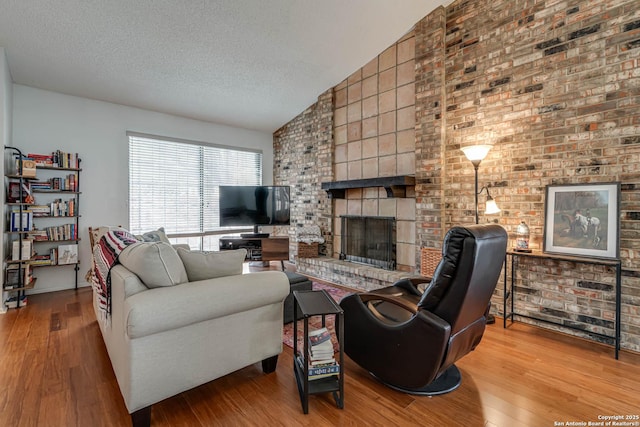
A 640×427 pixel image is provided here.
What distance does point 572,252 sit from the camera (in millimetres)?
2805

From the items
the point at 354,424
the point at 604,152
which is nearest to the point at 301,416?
the point at 354,424

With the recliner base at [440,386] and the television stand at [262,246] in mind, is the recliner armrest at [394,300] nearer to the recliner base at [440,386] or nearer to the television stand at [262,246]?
the recliner base at [440,386]

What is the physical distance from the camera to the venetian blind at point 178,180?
16.4 feet

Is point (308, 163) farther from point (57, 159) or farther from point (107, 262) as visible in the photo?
point (107, 262)

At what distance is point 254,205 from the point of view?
5746 mm

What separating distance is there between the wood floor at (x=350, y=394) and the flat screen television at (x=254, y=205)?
10.4ft

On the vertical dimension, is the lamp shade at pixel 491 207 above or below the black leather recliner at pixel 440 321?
above

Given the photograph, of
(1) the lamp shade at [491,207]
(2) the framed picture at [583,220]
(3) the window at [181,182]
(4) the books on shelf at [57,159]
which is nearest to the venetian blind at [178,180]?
(3) the window at [181,182]

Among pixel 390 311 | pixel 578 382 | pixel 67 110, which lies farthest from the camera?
pixel 67 110

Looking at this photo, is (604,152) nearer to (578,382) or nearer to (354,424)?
(578,382)

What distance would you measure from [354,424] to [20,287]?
4.20m

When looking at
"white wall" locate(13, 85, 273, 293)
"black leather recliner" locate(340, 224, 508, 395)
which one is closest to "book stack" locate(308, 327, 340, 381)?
"black leather recliner" locate(340, 224, 508, 395)

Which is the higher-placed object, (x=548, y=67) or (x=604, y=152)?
(x=548, y=67)

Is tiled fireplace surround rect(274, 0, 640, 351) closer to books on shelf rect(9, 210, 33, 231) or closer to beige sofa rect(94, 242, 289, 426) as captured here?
beige sofa rect(94, 242, 289, 426)
